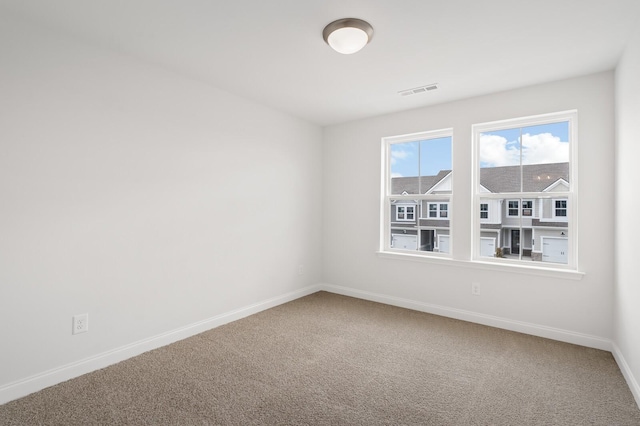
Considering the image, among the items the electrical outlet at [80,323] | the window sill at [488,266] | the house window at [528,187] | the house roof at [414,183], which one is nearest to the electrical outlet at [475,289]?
the window sill at [488,266]

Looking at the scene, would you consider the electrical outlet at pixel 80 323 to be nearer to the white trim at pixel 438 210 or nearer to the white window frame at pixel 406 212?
the white window frame at pixel 406 212

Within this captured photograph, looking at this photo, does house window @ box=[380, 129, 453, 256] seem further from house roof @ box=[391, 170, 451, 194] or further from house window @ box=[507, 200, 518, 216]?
house window @ box=[507, 200, 518, 216]

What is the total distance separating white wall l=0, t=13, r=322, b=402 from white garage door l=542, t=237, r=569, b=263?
3.02 metres

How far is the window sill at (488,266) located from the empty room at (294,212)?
2 centimetres

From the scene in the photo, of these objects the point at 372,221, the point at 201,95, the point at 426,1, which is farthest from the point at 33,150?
the point at 372,221

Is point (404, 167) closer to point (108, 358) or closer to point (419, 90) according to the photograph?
point (419, 90)

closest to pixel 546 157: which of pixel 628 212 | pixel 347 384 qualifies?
pixel 628 212

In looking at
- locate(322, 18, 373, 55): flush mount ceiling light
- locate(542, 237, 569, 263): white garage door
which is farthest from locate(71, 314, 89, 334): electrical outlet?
locate(542, 237, 569, 263): white garage door

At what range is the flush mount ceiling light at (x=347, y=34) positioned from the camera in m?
2.16

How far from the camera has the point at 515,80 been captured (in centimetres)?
308

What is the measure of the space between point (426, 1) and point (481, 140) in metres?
2.06

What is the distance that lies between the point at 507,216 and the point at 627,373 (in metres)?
1.62

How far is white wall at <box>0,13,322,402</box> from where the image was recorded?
213 cm

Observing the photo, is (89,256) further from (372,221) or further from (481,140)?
(481,140)
